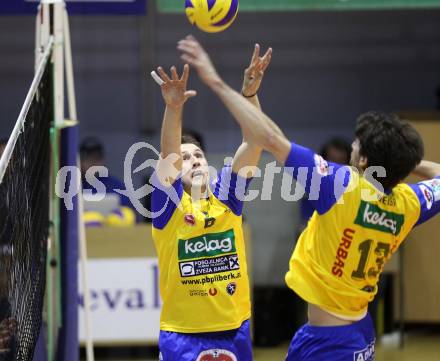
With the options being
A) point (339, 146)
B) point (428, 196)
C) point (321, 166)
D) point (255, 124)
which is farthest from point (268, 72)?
point (255, 124)

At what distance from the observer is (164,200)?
4.83m

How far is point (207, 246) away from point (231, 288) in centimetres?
27

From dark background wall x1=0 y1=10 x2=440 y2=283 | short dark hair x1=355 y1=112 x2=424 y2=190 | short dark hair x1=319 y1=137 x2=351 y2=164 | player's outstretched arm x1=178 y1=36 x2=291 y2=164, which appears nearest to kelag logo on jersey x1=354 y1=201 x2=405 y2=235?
short dark hair x1=355 y1=112 x2=424 y2=190

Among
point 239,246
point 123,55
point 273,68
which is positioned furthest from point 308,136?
point 239,246

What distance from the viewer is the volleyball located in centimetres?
494

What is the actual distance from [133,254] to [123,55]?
347 cm

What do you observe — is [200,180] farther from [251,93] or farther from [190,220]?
[251,93]

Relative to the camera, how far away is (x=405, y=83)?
1162cm

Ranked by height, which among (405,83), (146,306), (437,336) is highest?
(405,83)

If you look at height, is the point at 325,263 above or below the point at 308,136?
above

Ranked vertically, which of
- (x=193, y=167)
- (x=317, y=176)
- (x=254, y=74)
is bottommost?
(x=193, y=167)

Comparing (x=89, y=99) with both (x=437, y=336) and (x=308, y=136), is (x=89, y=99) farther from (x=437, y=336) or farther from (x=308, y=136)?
(x=437, y=336)

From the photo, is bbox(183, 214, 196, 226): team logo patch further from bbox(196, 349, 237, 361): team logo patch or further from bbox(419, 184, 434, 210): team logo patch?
bbox(419, 184, 434, 210): team logo patch

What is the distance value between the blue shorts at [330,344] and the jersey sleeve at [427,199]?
64 centimetres
